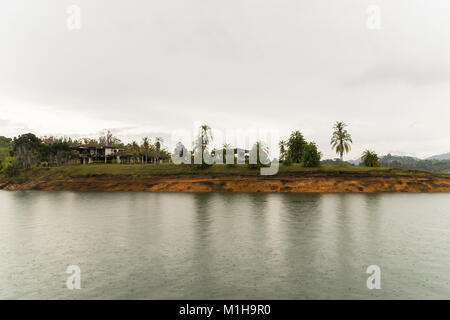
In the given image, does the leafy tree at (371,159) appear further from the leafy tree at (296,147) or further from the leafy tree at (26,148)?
the leafy tree at (26,148)

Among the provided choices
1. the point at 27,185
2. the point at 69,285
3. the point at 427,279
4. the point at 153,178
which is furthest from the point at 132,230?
the point at 27,185

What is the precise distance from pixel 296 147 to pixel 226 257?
106m

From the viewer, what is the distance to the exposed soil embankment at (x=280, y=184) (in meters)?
78.1

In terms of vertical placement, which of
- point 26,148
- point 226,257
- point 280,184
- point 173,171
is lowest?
point 226,257

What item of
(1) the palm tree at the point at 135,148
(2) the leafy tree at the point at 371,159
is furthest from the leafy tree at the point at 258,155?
(1) the palm tree at the point at 135,148

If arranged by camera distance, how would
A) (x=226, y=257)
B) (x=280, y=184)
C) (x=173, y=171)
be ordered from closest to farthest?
(x=226, y=257) < (x=280, y=184) < (x=173, y=171)

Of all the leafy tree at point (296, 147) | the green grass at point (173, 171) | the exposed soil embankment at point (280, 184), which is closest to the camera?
the exposed soil embankment at point (280, 184)

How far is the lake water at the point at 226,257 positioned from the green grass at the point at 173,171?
53.8 m

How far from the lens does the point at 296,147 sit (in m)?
120

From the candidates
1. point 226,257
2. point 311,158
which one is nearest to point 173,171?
point 311,158

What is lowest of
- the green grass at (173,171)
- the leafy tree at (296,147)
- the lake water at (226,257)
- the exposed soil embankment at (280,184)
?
the lake water at (226,257)

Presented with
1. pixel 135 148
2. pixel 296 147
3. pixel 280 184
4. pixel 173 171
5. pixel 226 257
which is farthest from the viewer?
pixel 135 148

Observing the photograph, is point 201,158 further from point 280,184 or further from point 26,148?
point 26,148

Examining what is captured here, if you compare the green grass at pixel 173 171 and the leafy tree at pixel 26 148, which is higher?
the leafy tree at pixel 26 148
